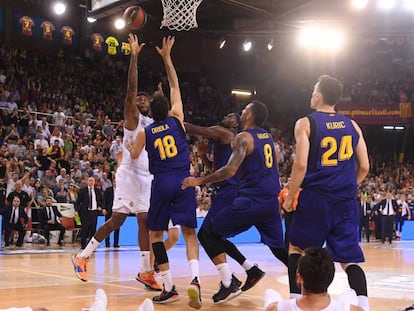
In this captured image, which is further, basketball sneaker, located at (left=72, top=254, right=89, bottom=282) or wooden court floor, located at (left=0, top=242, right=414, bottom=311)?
basketball sneaker, located at (left=72, top=254, right=89, bottom=282)

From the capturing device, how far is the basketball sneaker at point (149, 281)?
23.6 feet

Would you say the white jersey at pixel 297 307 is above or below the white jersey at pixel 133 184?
below

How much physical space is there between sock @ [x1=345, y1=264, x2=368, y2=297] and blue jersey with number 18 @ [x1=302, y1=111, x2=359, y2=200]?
1.81 feet

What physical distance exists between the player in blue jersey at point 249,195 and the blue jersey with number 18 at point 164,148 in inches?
16.7

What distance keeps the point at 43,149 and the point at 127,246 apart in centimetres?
400

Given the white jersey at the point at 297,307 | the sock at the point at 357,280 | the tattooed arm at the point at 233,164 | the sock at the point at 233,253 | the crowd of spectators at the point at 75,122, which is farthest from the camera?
the crowd of spectators at the point at 75,122

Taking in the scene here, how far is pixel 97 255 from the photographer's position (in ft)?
41.1

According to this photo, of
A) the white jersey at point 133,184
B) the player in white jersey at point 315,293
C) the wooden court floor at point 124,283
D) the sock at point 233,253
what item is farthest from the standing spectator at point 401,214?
the player in white jersey at point 315,293

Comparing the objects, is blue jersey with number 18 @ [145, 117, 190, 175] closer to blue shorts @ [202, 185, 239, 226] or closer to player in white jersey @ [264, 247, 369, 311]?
blue shorts @ [202, 185, 239, 226]

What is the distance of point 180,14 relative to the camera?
11539 millimetres

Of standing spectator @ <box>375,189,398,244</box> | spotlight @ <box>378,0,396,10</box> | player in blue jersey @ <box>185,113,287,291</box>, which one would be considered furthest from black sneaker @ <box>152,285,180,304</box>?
spotlight @ <box>378,0,396,10</box>

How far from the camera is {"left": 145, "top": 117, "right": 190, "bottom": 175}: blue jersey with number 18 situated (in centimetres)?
663

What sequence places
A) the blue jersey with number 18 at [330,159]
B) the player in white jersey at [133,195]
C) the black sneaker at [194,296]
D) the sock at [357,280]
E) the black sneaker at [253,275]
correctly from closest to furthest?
the sock at [357,280] < the blue jersey with number 18 at [330,159] < the black sneaker at [194,296] < the black sneaker at [253,275] < the player in white jersey at [133,195]

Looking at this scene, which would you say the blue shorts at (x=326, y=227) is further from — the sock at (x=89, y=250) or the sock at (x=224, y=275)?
the sock at (x=89, y=250)
